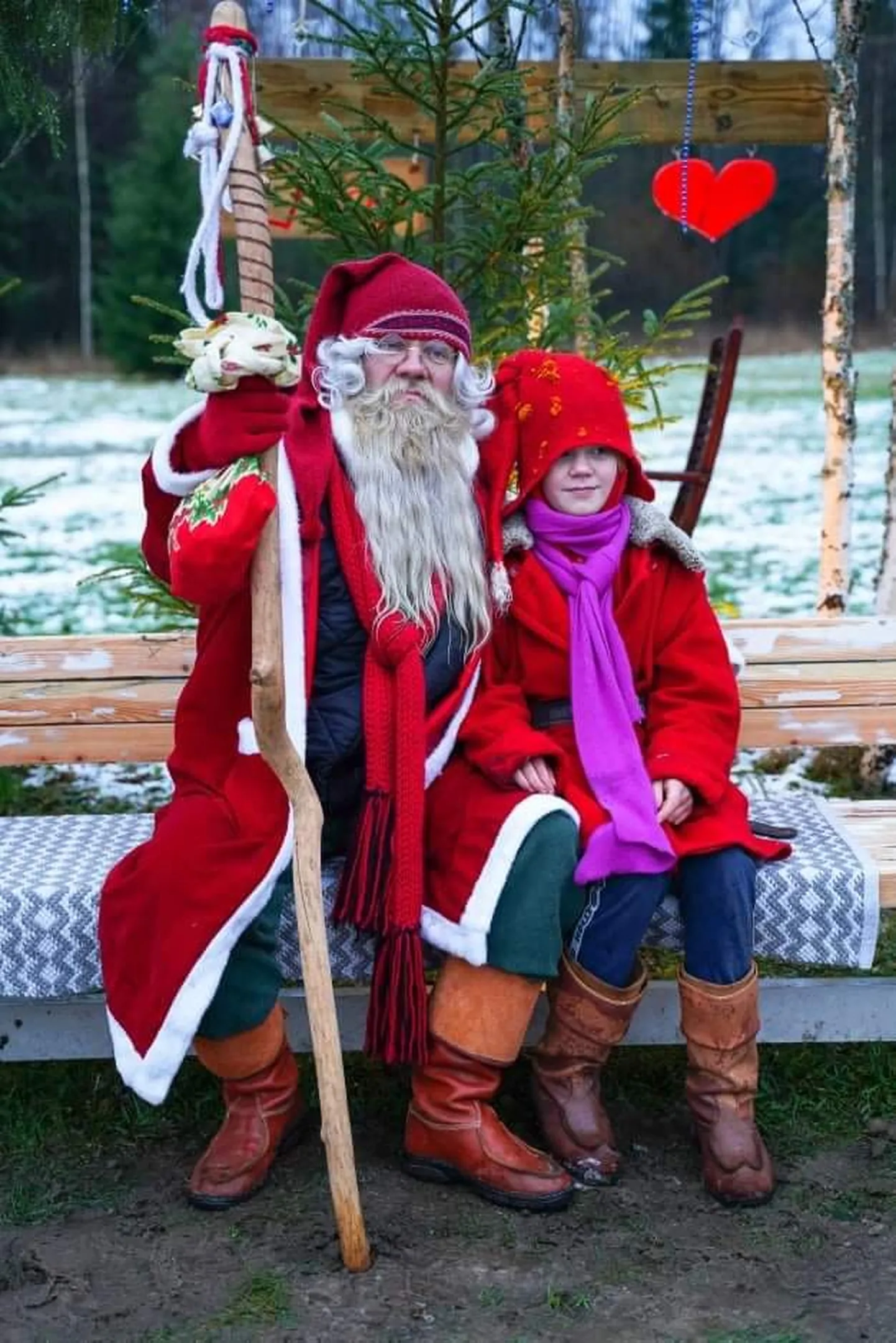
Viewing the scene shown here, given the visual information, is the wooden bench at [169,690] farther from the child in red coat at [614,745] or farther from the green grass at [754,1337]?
the green grass at [754,1337]

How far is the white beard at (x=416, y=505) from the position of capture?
297 centimetres

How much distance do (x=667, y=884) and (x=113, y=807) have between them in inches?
106

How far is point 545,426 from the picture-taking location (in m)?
3.09

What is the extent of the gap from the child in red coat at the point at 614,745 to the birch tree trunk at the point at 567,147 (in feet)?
4.70

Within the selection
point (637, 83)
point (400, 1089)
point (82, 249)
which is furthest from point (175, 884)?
point (82, 249)

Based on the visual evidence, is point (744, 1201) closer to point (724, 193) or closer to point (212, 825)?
point (212, 825)

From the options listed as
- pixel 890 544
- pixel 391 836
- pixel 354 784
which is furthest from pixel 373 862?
pixel 890 544

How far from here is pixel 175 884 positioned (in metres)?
2.77

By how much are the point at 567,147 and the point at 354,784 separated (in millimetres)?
2370

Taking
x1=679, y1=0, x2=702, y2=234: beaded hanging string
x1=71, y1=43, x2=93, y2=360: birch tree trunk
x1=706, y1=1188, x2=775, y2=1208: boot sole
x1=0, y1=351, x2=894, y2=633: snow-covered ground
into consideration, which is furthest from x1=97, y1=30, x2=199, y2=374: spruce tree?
x1=706, y1=1188, x2=775, y2=1208: boot sole

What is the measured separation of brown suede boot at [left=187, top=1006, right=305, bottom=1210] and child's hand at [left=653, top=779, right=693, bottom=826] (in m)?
0.85

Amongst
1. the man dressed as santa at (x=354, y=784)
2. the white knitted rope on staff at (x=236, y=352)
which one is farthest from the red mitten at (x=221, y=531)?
the white knitted rope on staff at (x=236, y=352)

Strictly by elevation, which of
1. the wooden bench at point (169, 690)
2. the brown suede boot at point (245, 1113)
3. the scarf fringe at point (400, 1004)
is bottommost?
the brown suede boot at point (245, 1113)

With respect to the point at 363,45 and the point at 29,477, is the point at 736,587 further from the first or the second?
the point at 29,477
